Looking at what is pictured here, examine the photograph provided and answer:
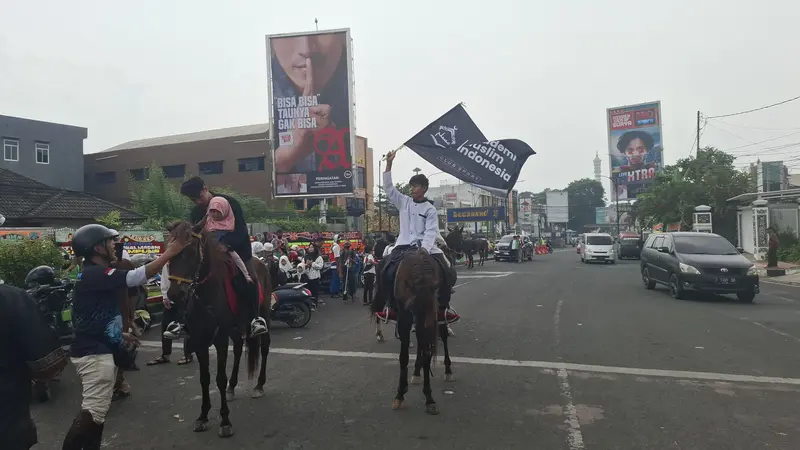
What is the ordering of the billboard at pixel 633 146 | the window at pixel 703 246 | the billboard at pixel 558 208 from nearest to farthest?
the window at pixel 703 246 < the billboard at pixel 633 146 < the billboard at pixel 558 208

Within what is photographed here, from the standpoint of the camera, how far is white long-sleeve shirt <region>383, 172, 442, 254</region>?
20.5ft

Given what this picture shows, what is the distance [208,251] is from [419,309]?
208cm

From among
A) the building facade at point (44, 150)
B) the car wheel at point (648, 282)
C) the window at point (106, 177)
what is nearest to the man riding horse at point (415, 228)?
the car wheel at point (648, 282)

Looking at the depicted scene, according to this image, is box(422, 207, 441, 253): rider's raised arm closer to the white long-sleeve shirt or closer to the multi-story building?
the white long-sleeve shirt

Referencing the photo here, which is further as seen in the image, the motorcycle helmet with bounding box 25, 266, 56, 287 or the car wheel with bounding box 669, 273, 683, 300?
the car wheel with bounding box 669, 273, 683, 300

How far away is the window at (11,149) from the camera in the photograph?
36.4 m

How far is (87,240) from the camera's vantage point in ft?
12.0

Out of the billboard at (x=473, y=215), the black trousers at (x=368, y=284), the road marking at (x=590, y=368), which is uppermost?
the billboard at (x=473, y=215)

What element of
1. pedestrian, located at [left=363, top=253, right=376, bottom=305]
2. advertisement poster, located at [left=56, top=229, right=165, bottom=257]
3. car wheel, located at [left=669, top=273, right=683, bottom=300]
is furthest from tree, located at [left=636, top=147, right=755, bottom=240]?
advertisement poster, located at [left=56, top=229, right=165, bottom=257]

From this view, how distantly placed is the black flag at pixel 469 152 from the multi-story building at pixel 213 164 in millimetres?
31266

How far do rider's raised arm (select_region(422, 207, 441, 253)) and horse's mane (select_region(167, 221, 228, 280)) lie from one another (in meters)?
2.27

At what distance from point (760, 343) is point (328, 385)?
22.2 ft

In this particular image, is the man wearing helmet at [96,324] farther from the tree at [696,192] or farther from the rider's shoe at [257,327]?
the tree at [696,192]

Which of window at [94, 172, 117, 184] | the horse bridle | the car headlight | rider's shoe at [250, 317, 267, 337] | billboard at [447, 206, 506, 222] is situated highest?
window at [94, 172, 117, 184]
